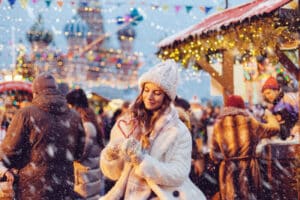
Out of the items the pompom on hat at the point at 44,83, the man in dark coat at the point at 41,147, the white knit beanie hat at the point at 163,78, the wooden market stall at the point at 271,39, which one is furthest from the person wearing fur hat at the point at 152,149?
the wooden market stall at the point at 271,39

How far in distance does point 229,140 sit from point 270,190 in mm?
1447

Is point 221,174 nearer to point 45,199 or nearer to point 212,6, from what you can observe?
point 45,199

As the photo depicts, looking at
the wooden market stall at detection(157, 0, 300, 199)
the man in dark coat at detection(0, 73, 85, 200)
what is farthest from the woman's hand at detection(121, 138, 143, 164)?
the wooden market stall at detection(157, 0, 300, 199)

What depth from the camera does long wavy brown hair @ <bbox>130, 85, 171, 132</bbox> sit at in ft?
14.5

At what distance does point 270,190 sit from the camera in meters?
9.14

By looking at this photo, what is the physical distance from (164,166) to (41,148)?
1.81m

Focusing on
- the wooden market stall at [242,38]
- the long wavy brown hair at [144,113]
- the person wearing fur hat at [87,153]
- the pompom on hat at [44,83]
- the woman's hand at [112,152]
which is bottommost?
the person wearing fur hat at [87,153]

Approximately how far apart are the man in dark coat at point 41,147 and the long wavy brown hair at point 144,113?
4.87 feet

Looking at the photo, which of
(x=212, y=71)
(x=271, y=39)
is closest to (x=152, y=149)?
(x=271, y=39)

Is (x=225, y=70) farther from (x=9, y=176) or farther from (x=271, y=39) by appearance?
(x=9, y=176)

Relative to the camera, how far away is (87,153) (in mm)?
8523

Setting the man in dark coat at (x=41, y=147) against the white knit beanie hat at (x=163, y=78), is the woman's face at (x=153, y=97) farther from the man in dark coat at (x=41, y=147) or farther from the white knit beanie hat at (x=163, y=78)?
the man in dark coat at (x=41, y=147)

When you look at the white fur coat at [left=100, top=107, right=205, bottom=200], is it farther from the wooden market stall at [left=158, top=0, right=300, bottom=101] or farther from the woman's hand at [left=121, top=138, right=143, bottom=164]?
the wooden market stall at [left=158, top=0, right=300, bottom=101]

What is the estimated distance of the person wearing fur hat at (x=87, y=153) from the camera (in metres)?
8.38
